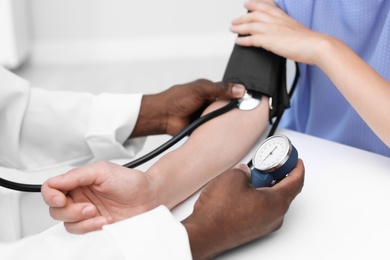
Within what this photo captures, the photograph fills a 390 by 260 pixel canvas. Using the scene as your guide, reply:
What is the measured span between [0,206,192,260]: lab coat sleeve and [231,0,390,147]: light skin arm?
16.9 inches

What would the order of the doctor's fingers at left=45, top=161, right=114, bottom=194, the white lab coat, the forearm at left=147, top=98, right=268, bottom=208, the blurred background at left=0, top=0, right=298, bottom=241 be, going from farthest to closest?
the blurred background at left=0, top=0, right=298, bottom=241 → the white lab coat → the forearm at left=147, top=98, right=268, bottom=208 → the doctor's fingers at left=45, top=161, right=114, bottom=194

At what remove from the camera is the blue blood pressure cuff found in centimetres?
118

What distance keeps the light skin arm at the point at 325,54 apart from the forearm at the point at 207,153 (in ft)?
0.38

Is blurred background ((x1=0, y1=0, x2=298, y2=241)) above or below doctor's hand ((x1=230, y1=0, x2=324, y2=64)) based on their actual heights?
below

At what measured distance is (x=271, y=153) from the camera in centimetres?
94

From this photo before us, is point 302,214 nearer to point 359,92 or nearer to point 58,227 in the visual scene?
point 359,92

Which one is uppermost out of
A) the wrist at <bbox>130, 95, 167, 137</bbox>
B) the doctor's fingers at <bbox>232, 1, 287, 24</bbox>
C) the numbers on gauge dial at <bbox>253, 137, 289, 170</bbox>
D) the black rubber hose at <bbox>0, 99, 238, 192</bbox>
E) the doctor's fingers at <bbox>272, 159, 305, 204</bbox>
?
the doctor's fingers at <bbox>232, 1, 287, 24</bbox>

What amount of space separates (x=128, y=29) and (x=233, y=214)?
5.65ft

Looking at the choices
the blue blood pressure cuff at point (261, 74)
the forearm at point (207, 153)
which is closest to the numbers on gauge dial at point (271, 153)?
the forearm at point (207, 153)

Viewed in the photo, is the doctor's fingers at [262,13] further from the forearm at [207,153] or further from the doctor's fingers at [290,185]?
the doctor's fingers at [290,185]

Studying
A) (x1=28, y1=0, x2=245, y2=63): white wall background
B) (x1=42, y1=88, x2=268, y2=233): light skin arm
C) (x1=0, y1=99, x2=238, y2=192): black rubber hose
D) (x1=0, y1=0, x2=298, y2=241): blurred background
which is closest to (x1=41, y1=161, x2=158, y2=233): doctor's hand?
(x1=42, y1=88, x2=268, y2=233): light skin arm

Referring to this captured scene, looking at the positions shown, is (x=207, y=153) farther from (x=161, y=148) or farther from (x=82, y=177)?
(x=82, y=177)

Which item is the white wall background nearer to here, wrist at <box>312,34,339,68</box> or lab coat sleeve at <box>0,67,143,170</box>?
lab coat sleeve at <box>0,67,143,170</box>

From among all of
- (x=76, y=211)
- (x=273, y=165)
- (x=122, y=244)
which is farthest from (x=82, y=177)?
(x=273, y=165)
